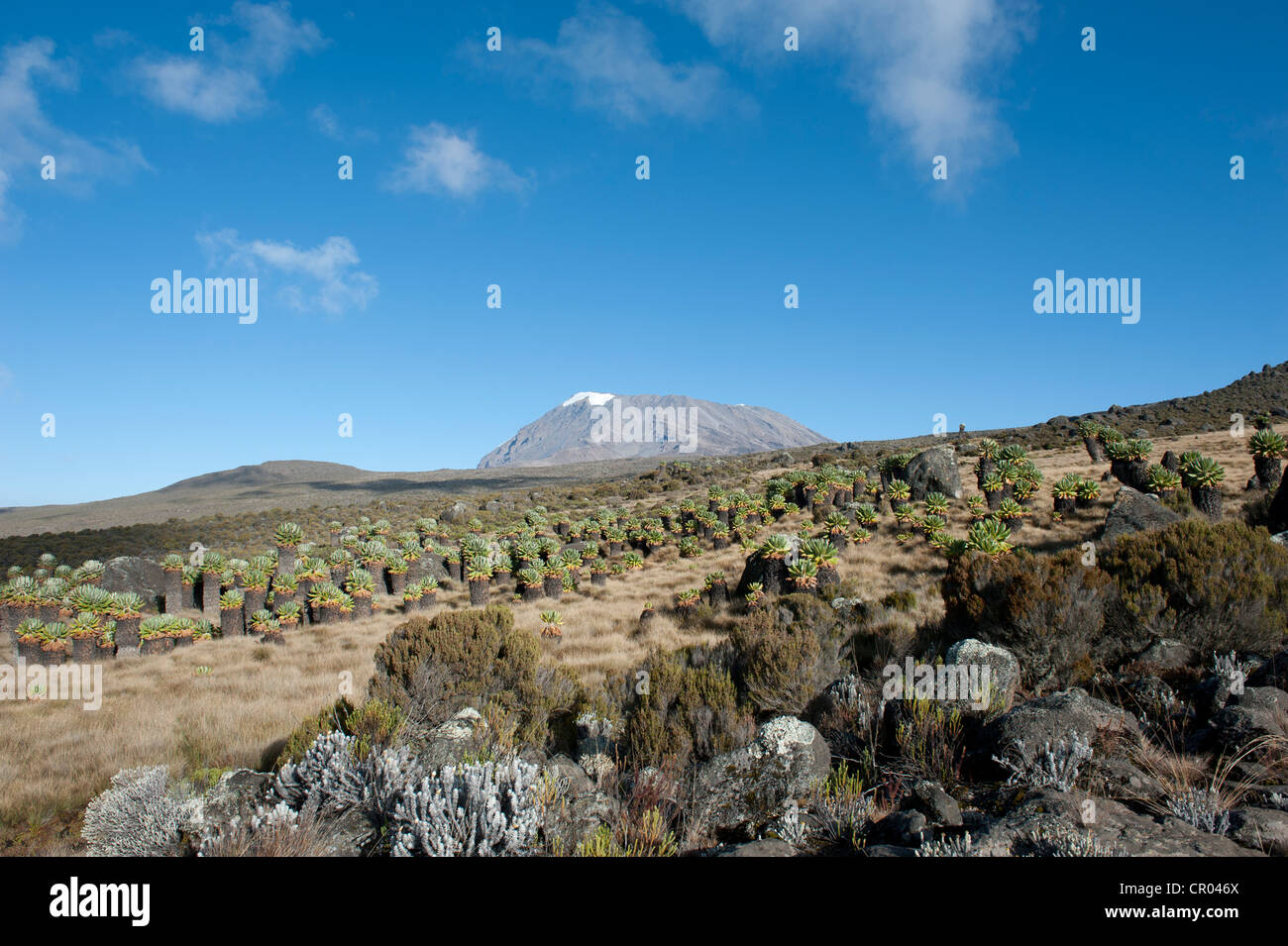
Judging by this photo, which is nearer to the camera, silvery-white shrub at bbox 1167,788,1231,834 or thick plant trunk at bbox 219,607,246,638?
silvery-white shrub at bbox 1167,788,1231,834

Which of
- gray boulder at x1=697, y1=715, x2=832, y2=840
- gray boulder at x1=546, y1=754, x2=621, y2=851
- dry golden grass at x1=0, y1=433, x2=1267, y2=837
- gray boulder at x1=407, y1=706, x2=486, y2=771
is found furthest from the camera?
dry golden grass at x1=0, y1=433, x2=1267, y2=837

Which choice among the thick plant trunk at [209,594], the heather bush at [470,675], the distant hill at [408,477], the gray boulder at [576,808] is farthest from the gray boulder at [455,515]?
the gray boulder at [576,808]

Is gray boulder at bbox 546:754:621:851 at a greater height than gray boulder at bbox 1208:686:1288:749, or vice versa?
gray boulder at bbox 1208:686:1288:749

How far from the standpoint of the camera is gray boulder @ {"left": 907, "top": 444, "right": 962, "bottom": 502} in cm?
2417

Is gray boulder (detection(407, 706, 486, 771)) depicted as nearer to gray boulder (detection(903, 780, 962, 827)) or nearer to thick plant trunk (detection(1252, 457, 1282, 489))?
gray boulder (detection(903, 780, 962, 827))

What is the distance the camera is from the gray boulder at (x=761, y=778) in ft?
15.3

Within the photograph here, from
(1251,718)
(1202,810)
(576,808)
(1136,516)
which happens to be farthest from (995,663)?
(1136,516)

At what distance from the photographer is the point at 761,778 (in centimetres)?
492

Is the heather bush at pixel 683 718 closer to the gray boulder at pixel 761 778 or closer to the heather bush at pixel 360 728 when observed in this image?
the gray boulder at pixel 761 778

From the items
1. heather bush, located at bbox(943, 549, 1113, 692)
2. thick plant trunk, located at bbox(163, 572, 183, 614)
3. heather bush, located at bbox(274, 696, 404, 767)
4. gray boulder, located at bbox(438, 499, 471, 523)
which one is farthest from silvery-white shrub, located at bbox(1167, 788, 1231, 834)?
gray boulder, located at bbox(438, 499, 471, 523)

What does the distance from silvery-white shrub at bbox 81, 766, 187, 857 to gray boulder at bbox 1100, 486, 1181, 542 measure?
57.1ft

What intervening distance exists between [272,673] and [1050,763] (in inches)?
512
